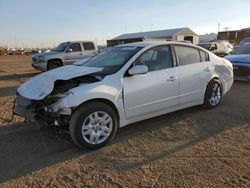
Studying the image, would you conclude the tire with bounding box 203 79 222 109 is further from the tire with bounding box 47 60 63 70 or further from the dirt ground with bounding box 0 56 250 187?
the tire with bounding box 47 60 63 70

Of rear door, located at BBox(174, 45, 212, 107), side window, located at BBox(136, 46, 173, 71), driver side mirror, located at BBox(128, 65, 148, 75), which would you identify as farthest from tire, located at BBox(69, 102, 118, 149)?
rear door, located at BBox(174, 45, 212, 107)

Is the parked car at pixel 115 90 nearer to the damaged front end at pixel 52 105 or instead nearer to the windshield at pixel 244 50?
the damaged front end at pixel 52 105

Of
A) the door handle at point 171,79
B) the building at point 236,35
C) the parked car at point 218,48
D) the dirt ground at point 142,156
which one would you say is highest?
the door handle at point 171,79

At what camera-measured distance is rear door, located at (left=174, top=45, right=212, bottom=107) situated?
5.71 meters

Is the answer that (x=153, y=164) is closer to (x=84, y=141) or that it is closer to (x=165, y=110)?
(x=84, y=141)

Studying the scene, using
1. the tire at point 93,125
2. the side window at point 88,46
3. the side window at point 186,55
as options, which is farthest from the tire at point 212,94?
the side window at point 88,46

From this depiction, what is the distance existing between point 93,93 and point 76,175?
1.28m

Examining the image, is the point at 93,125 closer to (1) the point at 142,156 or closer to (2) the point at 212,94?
(1) the point at 142,156

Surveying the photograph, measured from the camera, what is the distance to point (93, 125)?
439 centimetres

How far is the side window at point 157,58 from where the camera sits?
5.22 meters

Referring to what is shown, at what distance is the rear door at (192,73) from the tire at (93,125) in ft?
6.06

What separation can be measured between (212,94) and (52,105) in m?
3.88

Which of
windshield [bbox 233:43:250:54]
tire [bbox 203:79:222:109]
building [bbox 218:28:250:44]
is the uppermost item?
windshield [bbox 233:43:250:54]

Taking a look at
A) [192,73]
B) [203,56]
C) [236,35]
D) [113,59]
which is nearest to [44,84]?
[113,59]
